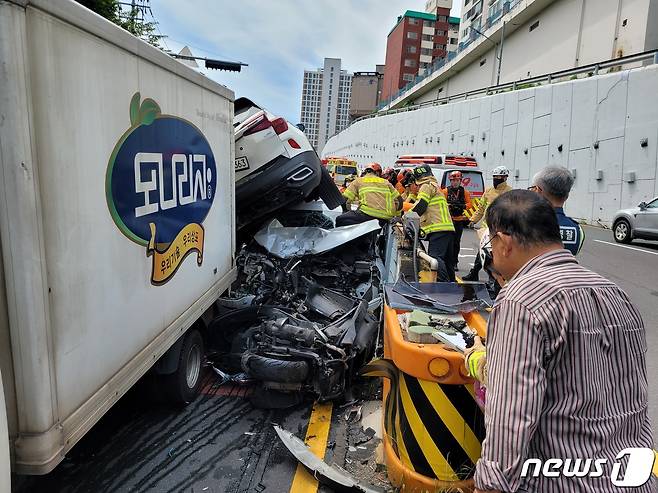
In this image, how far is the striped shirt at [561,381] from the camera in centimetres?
137

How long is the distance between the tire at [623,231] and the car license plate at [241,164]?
1216cm

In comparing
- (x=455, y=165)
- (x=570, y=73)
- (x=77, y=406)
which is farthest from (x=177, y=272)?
(x=570, y=73)

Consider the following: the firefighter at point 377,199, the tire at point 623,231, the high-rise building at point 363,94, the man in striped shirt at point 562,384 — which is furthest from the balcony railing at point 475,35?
the high-rise building at point 363,94

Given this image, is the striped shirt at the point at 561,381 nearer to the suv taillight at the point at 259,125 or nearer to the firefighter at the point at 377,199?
the suv taillight at the point at 259,125

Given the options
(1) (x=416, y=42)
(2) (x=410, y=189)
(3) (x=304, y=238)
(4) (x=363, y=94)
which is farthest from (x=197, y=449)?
(4) (x=363, y=94)

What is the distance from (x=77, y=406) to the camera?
2.14 metres

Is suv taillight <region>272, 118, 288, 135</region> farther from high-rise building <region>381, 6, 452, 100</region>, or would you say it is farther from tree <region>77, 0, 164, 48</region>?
high-rise building <region>381, 6, 452, 100</region>

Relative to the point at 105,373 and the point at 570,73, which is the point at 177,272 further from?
the point at 570,73

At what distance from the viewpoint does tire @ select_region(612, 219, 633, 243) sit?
13.5 m

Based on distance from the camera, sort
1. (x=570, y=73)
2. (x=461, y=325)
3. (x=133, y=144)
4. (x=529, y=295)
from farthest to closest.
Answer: (x=570, y=73) < (x=461, y=325) < (x=133, y=144) < (x=529, y=295)

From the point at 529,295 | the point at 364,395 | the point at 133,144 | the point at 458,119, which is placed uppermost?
the point at 458,119

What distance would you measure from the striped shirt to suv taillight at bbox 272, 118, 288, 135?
4.69 metres

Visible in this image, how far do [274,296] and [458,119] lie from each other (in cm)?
2967
